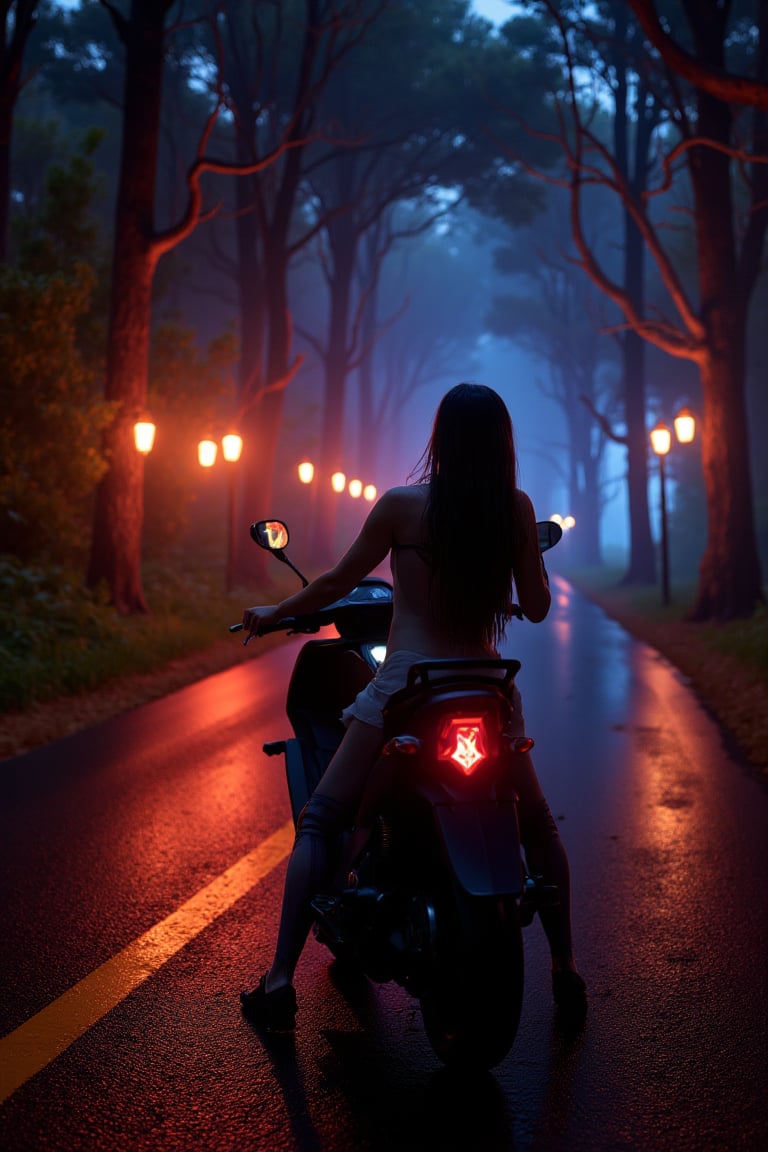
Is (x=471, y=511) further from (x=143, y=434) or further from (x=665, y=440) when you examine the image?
(x=665, y=440)

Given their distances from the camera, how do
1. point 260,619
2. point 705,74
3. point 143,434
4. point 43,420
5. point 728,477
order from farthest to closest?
point 728,477 → point 43,420 → point 143,434 → point 705,74 → point 260,619

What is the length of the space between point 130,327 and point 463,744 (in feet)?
45.9

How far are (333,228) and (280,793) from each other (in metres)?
30.4

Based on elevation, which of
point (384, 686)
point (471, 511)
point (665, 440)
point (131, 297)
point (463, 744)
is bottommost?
point (463, 744)

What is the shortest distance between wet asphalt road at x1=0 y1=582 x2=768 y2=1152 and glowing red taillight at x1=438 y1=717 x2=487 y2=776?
0.88m

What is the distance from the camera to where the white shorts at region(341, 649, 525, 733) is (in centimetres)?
326

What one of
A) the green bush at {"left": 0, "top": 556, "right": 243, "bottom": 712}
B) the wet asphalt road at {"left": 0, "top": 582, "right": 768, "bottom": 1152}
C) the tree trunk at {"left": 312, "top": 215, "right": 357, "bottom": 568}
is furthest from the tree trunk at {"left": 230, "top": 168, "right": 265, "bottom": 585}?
the wet asphalt road at {"left": 0, "top": 582, "right": 768, "bottom": 1152}

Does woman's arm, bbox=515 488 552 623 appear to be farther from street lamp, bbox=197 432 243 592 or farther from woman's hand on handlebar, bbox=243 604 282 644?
street lamp, bbox=197 432 243 592

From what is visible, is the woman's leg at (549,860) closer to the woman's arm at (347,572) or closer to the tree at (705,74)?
the woman's arm at (347,572)

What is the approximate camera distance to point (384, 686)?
329 centimetres

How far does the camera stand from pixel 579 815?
6.50 m

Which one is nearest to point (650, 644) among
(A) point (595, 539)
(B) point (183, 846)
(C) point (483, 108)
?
(B) point (183, 846)

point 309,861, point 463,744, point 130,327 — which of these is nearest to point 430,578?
point 463,744

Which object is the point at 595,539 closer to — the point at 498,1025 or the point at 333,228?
the point at 333,228
